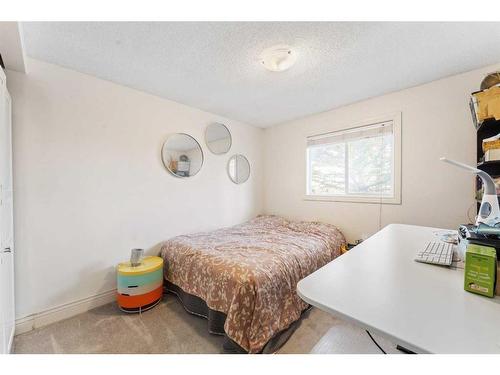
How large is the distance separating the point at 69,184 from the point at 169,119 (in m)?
1.24

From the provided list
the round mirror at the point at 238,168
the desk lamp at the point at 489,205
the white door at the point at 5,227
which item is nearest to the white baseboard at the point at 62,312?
the white door at the point at 5,227

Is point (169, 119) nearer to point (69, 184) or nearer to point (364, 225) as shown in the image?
point (69, 184)

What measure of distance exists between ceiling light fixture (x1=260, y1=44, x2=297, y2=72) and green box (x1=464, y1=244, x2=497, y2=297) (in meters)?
1.62

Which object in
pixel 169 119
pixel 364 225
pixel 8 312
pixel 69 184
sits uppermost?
pixel 169 119

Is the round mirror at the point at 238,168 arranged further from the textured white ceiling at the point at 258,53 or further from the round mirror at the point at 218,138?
the textured white ceiling at the point at 258,53

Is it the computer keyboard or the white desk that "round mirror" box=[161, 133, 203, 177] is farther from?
the computer keyboard

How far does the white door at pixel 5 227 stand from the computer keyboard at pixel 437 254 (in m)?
2.32

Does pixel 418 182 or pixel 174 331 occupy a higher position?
pixel 418 182

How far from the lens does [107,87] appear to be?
208 centimetres

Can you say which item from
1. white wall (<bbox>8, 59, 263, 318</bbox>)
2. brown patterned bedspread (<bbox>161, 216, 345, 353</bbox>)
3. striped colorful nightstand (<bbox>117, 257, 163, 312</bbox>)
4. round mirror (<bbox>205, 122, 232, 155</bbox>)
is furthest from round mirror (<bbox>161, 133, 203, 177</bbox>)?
striped colorful nightstand (<bbox>117, 257, 163, 312</bbox>)

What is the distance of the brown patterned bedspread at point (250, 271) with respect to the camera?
4.61 ft

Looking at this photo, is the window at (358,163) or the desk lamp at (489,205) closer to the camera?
the desk lamp at (489,205)
